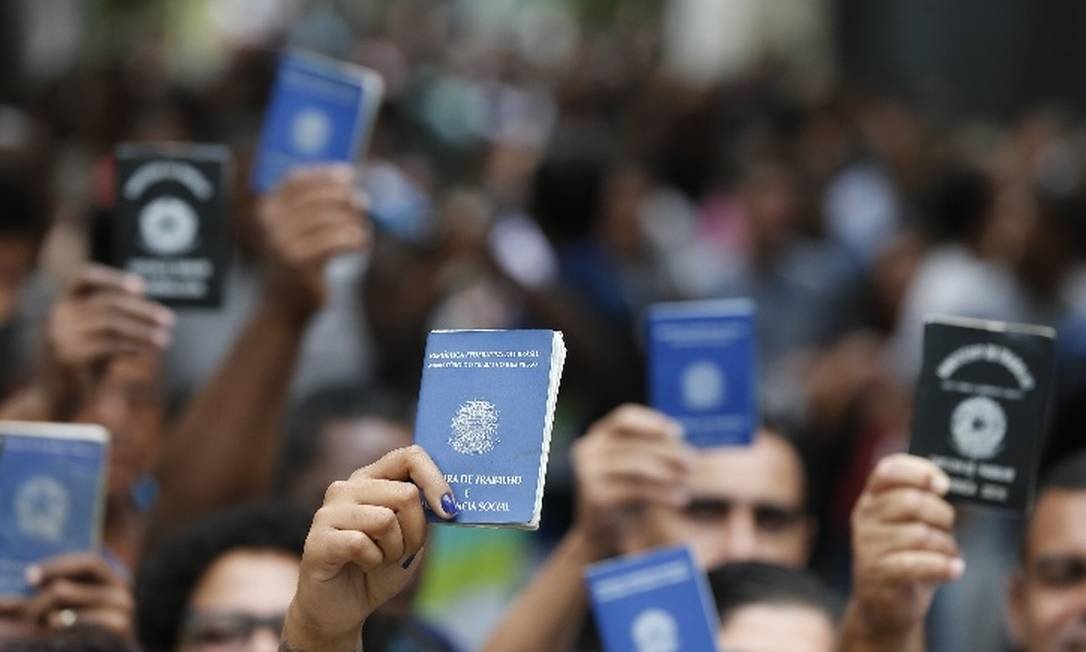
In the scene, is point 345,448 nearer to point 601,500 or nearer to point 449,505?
point 601,500

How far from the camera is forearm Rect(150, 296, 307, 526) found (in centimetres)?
479

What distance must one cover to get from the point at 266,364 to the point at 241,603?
0.85 meters

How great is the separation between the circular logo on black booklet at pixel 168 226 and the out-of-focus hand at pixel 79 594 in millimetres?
760

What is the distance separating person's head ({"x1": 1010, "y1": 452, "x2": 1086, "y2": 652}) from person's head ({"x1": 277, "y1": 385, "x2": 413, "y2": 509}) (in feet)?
5.31

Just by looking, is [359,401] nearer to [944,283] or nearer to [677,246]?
[944,283]

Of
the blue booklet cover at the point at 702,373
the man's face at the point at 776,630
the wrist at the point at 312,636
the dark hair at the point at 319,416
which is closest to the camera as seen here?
the wrist at the point at 312,636

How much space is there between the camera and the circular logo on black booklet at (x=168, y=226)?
4305 millimetres

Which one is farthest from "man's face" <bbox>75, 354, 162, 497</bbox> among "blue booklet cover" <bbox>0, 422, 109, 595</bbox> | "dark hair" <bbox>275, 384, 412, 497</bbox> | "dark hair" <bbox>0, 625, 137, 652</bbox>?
"dark hair" <bbox>0, 625, 137, 652</bbox>

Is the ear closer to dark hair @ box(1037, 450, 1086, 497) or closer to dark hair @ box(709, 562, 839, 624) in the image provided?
dark hair @ box(1037, 450, 1086, 497)

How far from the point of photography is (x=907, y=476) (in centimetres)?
336

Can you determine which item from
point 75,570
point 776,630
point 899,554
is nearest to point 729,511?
point 776,630

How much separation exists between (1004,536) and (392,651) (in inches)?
119

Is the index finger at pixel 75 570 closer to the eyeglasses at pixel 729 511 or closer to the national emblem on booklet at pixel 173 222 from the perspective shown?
the national emblem on booklet at pixel 173 222

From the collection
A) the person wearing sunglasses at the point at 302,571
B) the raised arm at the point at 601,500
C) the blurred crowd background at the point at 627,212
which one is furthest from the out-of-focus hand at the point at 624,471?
the blurred crowd background at the point at 627,212
